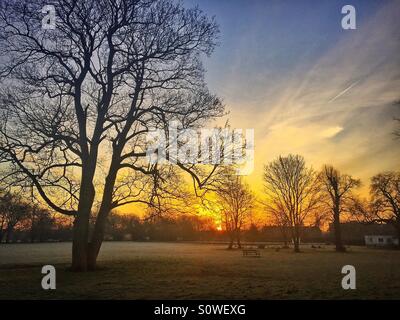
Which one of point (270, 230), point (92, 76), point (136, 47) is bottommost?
point (270, 230)

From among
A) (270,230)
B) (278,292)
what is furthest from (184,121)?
(270,230)

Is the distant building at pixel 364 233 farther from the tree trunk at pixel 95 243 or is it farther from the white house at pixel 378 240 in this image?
the tree trunk at pixel 95 243

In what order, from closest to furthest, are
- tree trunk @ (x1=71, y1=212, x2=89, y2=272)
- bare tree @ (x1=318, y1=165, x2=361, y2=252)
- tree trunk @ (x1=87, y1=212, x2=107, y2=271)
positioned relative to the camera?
1. tree trunk @ (x1=71, y1=212, x2=89, y2=272)
2. tree trunk @ (x1=87, y1=212, x2=107, y2=271)
3. bare tree @ (x1=318, y1=165, x2=361, y2=252)

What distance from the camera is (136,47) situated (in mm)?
16891

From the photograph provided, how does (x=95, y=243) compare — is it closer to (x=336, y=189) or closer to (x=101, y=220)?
(x=101, y=220)

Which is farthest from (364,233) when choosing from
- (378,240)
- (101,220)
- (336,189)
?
(101,220)

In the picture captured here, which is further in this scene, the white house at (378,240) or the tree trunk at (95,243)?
the white house at (378,240)

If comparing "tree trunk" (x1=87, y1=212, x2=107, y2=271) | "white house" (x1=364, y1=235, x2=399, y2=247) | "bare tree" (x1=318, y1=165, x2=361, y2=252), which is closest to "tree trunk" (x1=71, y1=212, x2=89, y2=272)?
"tree trunk" (x1=87, y1=212, x2=107, y2=271)

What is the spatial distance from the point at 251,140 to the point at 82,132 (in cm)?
835

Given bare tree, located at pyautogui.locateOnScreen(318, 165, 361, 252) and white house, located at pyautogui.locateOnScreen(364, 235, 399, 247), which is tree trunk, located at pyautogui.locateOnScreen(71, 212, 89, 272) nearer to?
bare tree, located at pyautogui.locateOnScreen(318, 165, 361, 252)

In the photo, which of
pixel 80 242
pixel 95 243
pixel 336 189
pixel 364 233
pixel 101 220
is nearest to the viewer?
pixel 80 242

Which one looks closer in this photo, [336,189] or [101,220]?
[101,220]

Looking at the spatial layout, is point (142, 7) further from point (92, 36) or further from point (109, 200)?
point (109, 200)

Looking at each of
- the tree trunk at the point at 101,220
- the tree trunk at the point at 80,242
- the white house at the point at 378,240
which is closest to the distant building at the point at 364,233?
the white house at the point at 378,240
